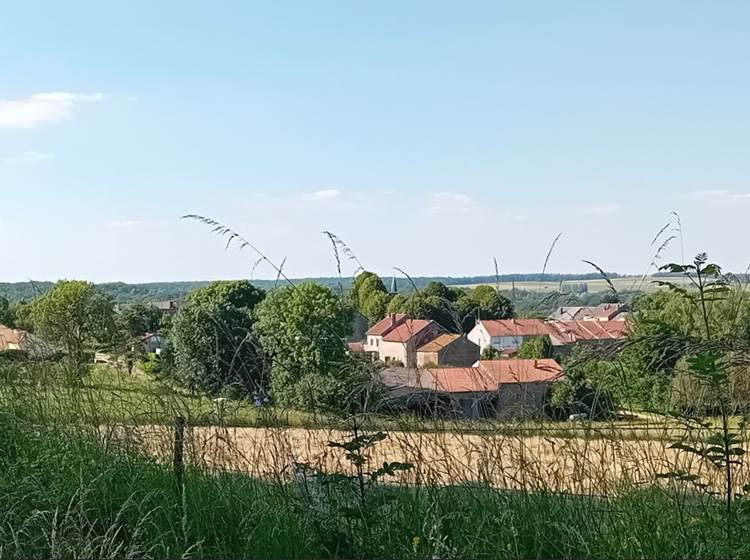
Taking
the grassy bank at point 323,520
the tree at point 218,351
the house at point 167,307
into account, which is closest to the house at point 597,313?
the grassy bank at point 323,520

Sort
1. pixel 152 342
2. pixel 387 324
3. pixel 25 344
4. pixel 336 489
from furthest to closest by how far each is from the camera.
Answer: pixel 152 342 → pixel 25 344 → pixel 387 324 → pixel 336 489

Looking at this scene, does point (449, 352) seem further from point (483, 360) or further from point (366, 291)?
point (366, 291)

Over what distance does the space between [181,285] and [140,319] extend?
84cm

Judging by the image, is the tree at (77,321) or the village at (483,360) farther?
the tree at (77,321)

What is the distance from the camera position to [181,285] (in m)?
6.61

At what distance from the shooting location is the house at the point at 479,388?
411 cm

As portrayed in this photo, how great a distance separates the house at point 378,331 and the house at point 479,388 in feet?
0.50

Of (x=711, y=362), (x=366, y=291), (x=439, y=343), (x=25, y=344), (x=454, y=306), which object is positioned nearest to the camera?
(x=711, y=362)

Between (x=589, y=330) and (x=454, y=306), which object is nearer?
(x=589, y=330)

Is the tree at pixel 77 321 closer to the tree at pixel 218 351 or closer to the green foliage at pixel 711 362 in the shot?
the tree at pixel 218 351

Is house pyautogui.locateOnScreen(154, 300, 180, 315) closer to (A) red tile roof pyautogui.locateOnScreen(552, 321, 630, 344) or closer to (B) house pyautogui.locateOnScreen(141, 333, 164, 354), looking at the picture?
Result: (B) house pyautogui.locateOnScreen(141, 333, 164, 354)

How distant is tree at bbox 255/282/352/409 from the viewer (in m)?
3.84

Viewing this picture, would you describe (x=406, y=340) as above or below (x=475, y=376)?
above

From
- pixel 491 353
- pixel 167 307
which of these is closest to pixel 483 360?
pixel 491 353
